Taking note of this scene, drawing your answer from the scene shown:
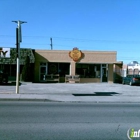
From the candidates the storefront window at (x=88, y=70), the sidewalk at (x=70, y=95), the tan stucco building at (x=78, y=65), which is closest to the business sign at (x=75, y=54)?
the tan stucco building at (x=78, y=65)

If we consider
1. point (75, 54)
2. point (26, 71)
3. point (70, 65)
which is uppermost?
point (75, 54)

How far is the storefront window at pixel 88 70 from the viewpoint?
1357 inches

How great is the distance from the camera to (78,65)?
3441 centimetres

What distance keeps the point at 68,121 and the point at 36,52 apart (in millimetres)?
25095

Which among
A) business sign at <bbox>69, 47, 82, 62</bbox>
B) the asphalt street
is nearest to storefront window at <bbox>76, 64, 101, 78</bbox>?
business sign at <bbox>69, 47, 82, 62</bbox>

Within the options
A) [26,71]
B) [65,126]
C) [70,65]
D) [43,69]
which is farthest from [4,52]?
[65,126]

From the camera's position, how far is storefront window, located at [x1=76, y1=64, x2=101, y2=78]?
34469 millimetres

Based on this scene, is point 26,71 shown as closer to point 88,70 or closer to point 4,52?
point 4,52

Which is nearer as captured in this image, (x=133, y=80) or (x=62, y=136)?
(x=62, y=136)

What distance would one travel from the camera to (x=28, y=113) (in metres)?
10.2

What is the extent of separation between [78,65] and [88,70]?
1507 mm

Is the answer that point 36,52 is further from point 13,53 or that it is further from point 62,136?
point 62,136

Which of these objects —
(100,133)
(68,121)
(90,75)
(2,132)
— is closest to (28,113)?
(68,121)

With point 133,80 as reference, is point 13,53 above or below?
above
